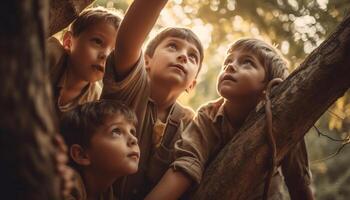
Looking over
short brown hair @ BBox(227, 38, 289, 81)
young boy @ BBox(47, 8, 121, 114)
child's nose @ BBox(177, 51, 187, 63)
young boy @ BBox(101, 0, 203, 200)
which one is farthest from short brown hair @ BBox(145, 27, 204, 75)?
short brown hair @ BBox(227, 38, 289, 81)

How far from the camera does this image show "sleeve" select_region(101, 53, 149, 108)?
2283mm

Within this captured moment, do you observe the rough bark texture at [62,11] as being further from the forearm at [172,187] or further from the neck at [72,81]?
the forearm at [172,187]

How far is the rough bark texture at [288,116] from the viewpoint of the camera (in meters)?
2.04

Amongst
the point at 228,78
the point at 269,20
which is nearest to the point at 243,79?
the point at 228,78

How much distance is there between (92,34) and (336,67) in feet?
5.97

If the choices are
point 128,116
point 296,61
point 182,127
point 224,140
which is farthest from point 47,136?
point 296,61

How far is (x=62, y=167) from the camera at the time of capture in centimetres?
109

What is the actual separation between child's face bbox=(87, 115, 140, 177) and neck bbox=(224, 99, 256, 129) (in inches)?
24.2

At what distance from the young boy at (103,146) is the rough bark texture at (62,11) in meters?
0.49

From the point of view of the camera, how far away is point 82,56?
3.06m

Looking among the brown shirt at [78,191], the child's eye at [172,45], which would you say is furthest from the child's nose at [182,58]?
the brown shirt at [78,191]

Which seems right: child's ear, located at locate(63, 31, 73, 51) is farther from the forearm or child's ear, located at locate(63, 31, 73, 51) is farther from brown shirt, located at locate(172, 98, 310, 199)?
the forearm

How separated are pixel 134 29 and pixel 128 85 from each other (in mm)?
326

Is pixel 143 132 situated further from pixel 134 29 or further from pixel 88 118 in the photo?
pixel 134 29
